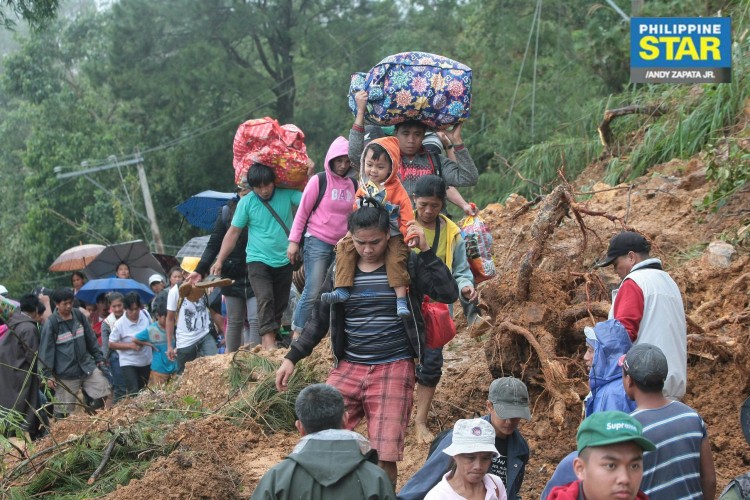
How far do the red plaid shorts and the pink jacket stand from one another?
2369 millimetres

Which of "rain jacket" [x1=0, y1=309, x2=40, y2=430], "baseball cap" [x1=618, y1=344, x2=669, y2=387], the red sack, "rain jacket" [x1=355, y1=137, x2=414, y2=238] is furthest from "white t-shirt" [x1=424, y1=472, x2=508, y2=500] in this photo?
"rain jacket" [x1=0, y1=309, x2=40, y2=430]

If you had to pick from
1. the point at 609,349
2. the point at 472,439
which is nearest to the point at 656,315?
the point at 609,349

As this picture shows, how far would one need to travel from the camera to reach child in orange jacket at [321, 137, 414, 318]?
5.59 metres

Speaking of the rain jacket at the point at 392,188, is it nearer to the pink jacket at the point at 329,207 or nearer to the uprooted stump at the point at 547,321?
the uprooted stump at the point at 547,321

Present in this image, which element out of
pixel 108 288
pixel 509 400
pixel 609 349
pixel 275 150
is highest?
pixel 275 150

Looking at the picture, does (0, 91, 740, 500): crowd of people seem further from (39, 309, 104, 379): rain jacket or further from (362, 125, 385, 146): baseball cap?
(39, 309, 104, 379): rain jacket

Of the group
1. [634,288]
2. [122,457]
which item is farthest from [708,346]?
[122,457]

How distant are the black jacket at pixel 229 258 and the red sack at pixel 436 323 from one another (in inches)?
150

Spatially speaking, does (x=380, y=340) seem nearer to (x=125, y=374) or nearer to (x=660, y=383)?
(x=660, y=383)

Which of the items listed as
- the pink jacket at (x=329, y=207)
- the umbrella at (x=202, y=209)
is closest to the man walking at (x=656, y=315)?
the pink jacket at (x=329, y=207)

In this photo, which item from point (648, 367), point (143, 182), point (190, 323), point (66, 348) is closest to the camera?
point (648, 367)

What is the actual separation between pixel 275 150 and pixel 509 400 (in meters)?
4.74

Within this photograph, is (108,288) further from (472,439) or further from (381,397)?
(472,439)

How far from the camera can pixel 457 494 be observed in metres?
4.26
